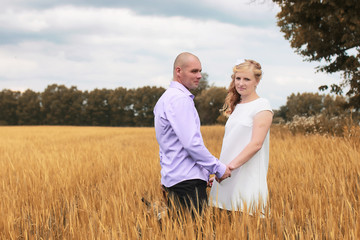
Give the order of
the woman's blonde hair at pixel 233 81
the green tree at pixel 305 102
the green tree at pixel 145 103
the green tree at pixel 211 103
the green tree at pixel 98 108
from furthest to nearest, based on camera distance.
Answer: the green tree at pixel 305 102
the green tree at pixel 98 108
the green tree at pixel 145 103
the green tree at pixel 211 103
the woman's blonde hair at pixel 233 81

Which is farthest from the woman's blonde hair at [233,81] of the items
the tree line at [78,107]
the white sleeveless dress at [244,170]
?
the tree line at [78,107]

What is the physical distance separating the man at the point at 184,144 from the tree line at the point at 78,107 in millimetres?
56288

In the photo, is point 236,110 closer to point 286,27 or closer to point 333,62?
point 333,62

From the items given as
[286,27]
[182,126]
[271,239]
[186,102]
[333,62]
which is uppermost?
[286,27]

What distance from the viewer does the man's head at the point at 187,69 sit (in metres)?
2.66

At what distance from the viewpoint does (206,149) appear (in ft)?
8.80

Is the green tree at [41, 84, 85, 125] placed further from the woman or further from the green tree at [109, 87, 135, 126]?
the woman

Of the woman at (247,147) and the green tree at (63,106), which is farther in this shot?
the green tree at (63,106)

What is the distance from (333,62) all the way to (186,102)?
13958mm

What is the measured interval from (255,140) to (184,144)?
2.25 ft

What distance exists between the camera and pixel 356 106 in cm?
1477

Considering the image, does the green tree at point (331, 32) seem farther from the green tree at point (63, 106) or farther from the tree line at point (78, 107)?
the green tree at point (63, 106)

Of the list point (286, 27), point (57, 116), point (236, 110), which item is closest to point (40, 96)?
point (57, 116)

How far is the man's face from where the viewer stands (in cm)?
266
